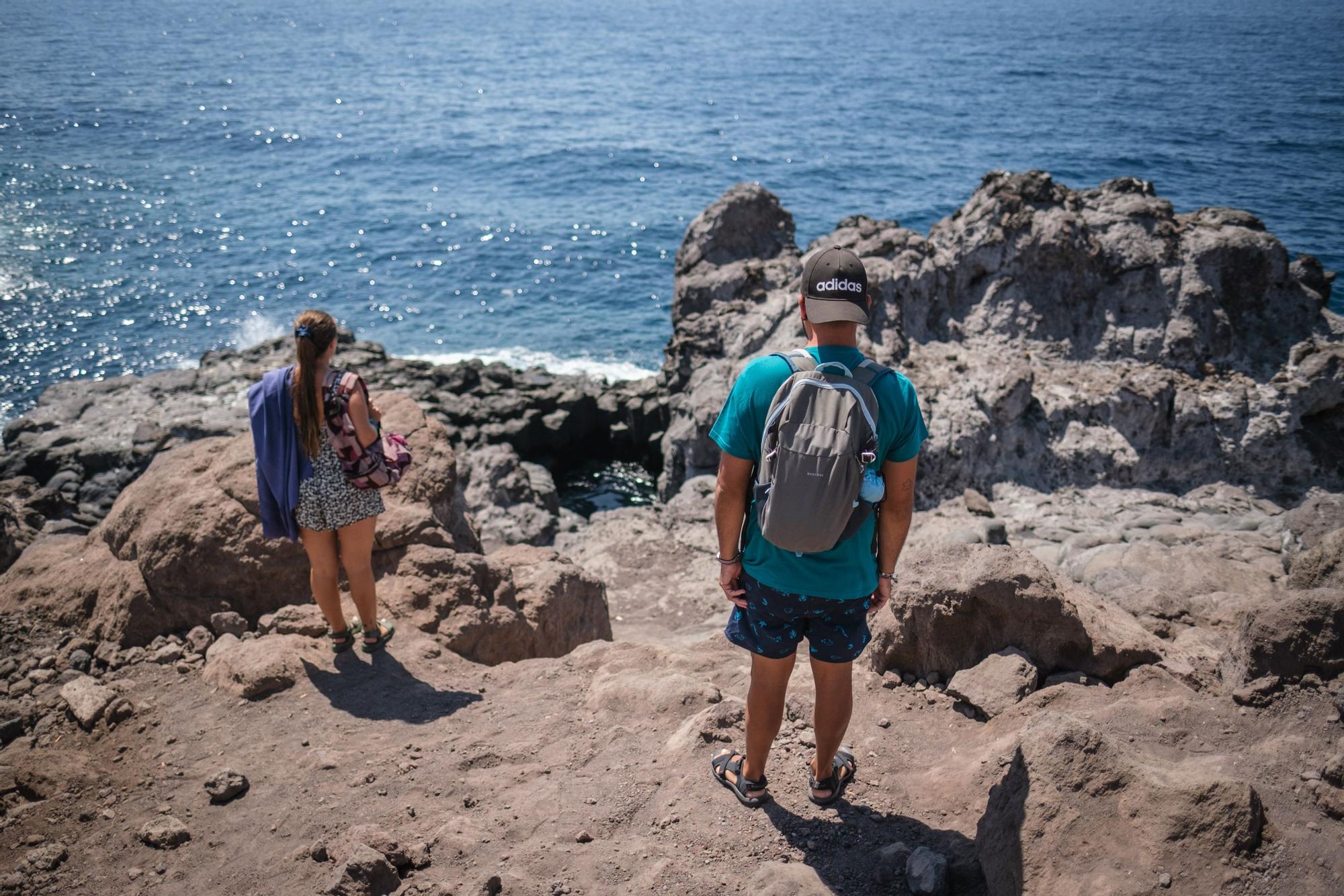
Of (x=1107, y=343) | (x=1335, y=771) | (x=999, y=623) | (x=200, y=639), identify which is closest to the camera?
(x=1335, y=771)

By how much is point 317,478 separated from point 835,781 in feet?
11.2

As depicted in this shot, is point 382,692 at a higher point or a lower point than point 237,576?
lower

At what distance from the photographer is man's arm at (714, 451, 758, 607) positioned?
355 centimetres

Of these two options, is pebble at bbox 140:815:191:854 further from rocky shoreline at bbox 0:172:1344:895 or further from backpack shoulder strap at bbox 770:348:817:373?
backpack shoulder strap at bbox 770:348:817:373

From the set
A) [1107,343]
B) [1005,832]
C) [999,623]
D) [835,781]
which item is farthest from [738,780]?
[1107,343]

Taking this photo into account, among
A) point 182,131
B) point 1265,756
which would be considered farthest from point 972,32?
point 1265,756

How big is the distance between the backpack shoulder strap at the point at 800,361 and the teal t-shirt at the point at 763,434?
0.02m

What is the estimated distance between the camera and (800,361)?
→ 342 centimetres

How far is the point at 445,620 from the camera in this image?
20.7 feet

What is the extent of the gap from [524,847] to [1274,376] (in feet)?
33.3

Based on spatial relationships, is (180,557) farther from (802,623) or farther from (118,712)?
(802,623)

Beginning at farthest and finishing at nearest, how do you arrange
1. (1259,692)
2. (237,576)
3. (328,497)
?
(237,576)
(328,497)
(1259,692)

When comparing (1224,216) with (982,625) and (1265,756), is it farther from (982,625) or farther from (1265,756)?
(1265,756)

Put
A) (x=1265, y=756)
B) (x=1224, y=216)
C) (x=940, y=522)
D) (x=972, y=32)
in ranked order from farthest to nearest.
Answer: (x=972, y=32) < (x=1224, y=216) < (x=940, y=522) < (x=1265, y=756)
